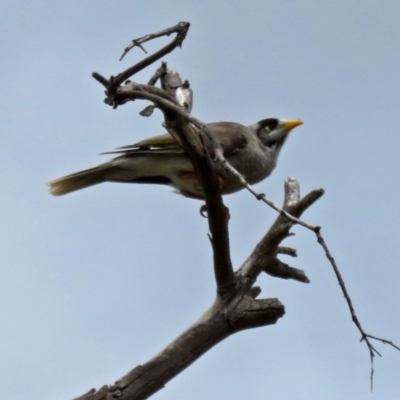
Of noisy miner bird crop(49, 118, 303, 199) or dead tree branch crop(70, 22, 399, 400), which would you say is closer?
dead tree branch crop(70, 22, 399, 400)

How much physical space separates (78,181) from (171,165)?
905mm

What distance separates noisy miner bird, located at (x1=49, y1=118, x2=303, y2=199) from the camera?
304 inches

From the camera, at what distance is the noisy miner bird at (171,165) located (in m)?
7.73

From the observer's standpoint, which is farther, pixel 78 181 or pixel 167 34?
pixel 78 181

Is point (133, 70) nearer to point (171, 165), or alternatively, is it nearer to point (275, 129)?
point (171, 165)

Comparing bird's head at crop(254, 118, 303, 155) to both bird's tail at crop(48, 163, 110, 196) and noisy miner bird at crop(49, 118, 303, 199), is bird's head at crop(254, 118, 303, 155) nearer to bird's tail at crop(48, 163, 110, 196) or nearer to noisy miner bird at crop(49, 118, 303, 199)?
noisy miner bird at crop(49, 118, 303, 199)

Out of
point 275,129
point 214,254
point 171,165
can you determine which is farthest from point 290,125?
point 214,254

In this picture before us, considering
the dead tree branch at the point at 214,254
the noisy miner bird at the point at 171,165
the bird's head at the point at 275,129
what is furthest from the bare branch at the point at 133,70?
the bird's head at the point at 275,129

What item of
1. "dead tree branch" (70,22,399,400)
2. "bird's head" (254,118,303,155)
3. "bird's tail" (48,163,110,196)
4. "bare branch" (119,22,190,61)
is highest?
"bird's head" (254,118,303,155)

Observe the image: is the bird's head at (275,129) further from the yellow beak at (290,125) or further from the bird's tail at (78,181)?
the bird's tail at (78,181)

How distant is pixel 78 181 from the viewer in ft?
26.3

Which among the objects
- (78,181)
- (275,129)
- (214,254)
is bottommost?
(214,254)

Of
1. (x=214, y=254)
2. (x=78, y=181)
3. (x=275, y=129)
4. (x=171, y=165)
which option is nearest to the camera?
(x=214, y=254)

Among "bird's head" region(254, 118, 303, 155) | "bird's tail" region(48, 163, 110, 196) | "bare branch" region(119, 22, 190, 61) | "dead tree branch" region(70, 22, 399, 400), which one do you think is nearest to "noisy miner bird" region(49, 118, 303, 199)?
"bird's tail" region(48, 163, 110, 196)
